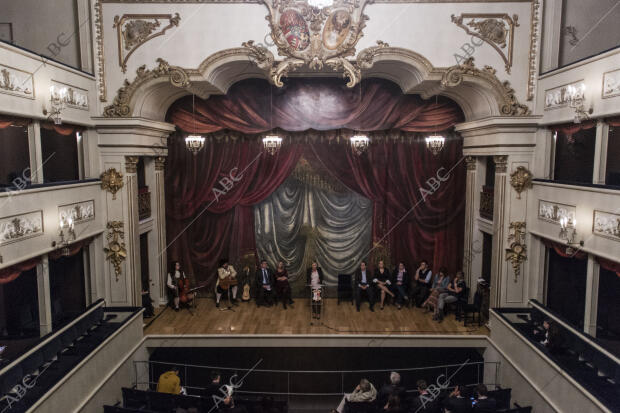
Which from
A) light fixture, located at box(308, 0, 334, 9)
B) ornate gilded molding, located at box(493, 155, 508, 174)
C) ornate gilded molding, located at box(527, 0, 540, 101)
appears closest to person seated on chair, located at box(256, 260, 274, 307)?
ornate gilded molding, located at box(493, 155, 508, 174)

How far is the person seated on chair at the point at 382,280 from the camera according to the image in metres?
11.5

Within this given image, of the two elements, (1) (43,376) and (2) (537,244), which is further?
(2) (537,244)

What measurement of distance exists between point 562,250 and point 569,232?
497mm

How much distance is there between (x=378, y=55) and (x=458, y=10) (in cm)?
192

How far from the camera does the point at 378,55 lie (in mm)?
9602

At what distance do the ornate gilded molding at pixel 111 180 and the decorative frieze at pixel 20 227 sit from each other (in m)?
2.16

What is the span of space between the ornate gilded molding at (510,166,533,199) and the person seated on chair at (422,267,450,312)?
270 centimetres

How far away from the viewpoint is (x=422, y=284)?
38.1ft

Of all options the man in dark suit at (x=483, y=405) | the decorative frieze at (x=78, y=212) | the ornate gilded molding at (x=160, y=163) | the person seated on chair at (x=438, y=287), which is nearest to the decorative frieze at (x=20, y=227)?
the decorative frieze at (x=78, y=212)

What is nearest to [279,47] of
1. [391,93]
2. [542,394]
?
[391,93]

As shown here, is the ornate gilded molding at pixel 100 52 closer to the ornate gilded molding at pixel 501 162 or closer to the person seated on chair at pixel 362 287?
the person seated on chair at pixel 362 287

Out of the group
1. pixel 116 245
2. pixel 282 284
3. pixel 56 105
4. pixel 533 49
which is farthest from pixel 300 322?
pixel 533 49

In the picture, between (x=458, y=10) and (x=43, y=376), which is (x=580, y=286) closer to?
(x=458, y=10)

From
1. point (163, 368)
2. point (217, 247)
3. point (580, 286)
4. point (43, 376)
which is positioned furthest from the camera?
point (217, 247)
